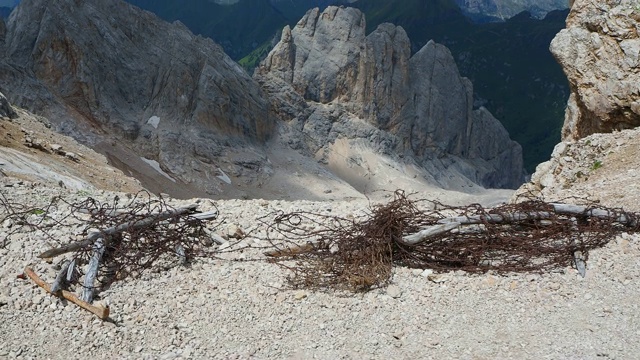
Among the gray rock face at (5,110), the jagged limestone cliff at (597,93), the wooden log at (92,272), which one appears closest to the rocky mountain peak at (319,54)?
the gray rock face at (5,110)

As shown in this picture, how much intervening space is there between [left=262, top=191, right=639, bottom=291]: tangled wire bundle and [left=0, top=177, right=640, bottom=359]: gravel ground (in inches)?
9.0

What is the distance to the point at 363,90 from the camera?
263 ft

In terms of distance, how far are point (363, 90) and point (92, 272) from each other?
73.5m

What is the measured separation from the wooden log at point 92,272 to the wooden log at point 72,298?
0.36ft

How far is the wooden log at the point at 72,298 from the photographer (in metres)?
7.91

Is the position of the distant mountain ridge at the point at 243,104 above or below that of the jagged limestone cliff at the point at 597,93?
below

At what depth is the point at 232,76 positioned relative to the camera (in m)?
68.5

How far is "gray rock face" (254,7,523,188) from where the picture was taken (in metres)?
77.3

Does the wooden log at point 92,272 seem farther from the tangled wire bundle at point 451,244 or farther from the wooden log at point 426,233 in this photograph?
the wooden log at point 426,233

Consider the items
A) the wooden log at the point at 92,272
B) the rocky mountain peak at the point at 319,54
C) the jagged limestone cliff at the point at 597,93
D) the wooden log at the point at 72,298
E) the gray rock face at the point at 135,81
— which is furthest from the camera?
the rocky mountain peak at the point at 319,54

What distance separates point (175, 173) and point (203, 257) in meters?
46.7

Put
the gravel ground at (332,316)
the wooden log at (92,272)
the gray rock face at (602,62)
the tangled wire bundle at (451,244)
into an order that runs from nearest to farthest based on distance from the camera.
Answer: the gravel ground at (332,316)
the wooden log at (92,272)
the tangled wire bundle at (451,244)
the gray rock face at (602,62)

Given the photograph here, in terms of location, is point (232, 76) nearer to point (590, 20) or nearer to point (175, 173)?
point (175, 173)

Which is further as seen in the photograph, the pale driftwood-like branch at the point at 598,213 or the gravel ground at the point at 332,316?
the pale driftwood-like branch at the point at 598,213
